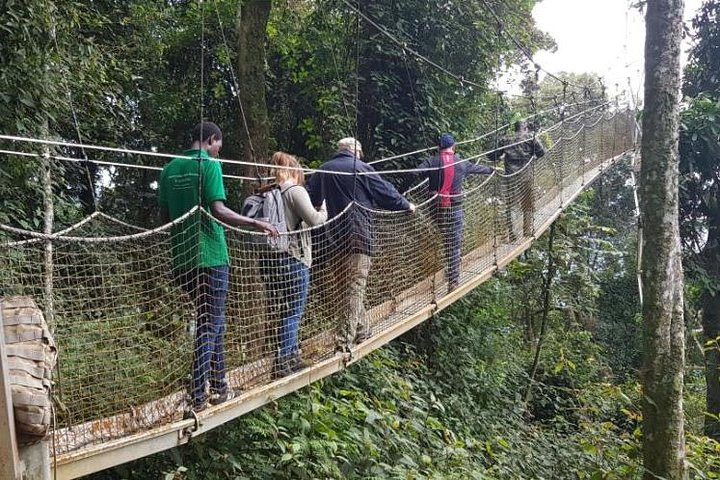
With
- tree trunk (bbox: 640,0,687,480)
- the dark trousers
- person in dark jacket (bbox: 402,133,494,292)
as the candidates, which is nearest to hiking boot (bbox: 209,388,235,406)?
person in dark jacket (bbox: 402,133,494,292)

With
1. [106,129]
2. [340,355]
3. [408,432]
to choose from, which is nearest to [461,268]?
[408,432]

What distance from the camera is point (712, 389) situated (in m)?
5.51

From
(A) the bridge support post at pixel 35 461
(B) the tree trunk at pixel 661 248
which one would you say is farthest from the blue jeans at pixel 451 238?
(A) the bridge support post at pixel 35 461

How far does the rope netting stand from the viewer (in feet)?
5.67

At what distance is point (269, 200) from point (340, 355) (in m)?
0.64

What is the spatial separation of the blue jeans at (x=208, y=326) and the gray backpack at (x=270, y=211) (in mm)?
299

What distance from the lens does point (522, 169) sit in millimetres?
4164

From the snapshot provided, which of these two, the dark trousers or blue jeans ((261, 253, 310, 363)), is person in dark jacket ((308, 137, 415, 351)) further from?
the dark trousers

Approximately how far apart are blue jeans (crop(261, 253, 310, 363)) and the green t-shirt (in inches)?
12.7

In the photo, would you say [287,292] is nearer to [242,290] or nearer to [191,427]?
[242,290]

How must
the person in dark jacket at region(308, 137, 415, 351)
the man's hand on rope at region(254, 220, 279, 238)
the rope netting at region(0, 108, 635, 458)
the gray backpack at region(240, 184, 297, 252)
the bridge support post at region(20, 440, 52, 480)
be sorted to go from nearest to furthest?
the bridge support post at region(20, 440, 52, 480), the rope netting at region(0, 108, 635, 458), the man's hand on rope at region(254, 220, 279, 238), the gray backpack at region(240, 184, 297, 252), the person in dark jacket at region(308, 137, 415, 351)

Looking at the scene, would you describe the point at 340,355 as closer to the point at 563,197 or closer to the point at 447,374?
the point at 447,374

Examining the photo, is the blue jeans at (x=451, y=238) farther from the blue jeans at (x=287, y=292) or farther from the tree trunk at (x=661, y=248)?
the blue jeans at (x=287, y=292)

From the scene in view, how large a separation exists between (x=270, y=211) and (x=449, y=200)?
1468mm
